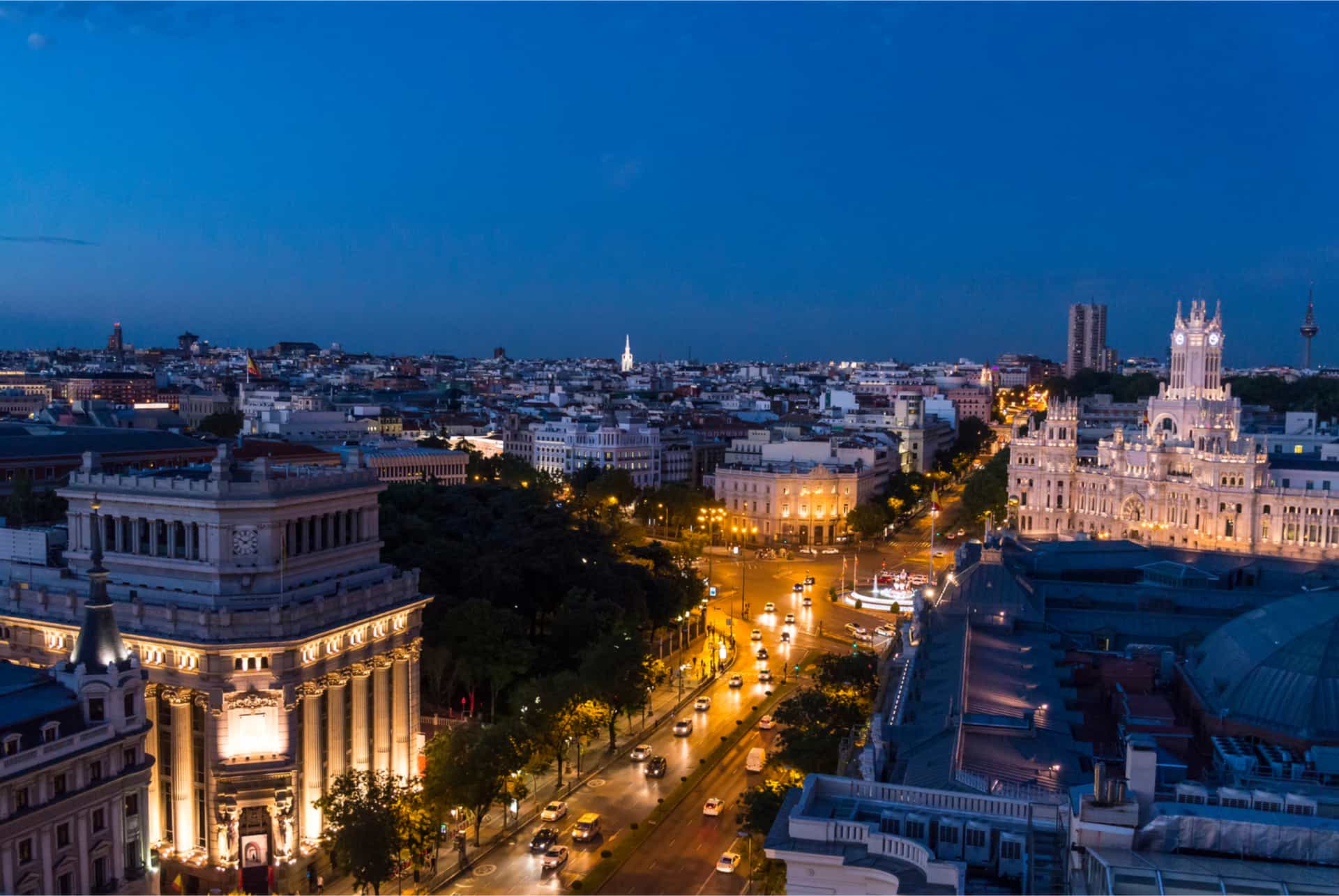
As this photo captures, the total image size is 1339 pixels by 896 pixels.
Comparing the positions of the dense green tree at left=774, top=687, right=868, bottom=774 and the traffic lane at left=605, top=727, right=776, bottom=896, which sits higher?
the dense green tree at left=774, top=687, right=868, bottom=774

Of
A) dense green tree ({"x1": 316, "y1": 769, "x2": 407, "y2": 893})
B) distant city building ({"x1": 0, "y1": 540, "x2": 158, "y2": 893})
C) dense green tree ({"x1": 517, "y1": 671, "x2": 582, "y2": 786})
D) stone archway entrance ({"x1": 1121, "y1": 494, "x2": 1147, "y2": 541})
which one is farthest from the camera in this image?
stone archway entrance ({"x1": 1121, "y1": 494, "x2": 1147, "y2": 541})

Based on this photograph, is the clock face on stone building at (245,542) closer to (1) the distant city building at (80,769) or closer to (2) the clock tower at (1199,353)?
(1) the distant city building at (80,769)

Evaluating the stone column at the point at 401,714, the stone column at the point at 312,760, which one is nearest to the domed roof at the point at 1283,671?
the stone column at the point at 401,714

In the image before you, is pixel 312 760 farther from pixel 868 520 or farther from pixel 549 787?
pixel 868 520

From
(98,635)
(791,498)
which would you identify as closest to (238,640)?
(98,635)

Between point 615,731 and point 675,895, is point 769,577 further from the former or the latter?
point 675,895

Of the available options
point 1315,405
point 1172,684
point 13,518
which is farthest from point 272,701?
point 1315,405

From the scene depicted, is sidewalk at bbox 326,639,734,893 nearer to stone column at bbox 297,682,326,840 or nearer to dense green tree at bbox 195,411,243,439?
stone column at bbox 297,682,326,840

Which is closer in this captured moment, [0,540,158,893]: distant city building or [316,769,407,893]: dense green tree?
[0,540,158,893]: distant city building

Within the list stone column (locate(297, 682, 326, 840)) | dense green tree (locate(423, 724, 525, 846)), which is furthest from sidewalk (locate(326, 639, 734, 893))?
stone column (locate(297, 682, 326, 840))
